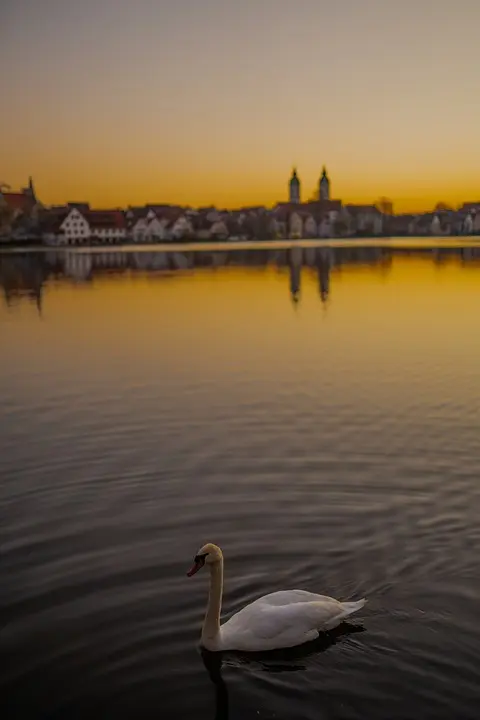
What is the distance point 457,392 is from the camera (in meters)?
17.7

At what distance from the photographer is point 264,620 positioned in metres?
7.80

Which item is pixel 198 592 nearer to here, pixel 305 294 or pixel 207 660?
pixel 207 660

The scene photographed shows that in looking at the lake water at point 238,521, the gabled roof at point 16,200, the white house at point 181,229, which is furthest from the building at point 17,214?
the lake water at point 238,521

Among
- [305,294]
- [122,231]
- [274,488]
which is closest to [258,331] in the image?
[305,294]

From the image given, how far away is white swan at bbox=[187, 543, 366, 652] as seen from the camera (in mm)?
7734

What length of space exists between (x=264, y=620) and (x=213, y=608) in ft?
1.52

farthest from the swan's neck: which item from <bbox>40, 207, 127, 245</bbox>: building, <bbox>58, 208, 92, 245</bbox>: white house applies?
<bbox>58, 208, 92, 245</bbox>: white house

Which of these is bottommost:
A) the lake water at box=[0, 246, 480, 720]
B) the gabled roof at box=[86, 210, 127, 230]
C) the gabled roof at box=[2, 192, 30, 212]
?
the lake water at box=[0, 246, 480, 720]

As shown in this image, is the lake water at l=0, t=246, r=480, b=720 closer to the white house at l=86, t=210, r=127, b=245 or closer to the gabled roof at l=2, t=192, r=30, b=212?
the white house at l=86, t=210, r=127, b=245

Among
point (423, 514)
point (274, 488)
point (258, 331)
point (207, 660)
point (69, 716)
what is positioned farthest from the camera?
point (258, 331)

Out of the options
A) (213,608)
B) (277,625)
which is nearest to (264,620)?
(277,625)

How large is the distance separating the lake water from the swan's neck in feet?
0.73

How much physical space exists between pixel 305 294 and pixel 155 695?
34.4 meters

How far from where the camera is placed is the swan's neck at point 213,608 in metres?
7.70
